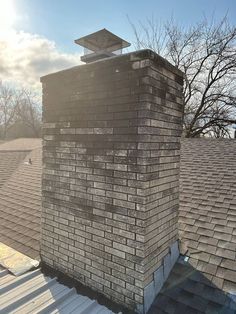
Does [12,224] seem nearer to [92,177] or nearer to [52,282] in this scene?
[52,282]

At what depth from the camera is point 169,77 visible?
2.65 m

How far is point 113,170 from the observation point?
8.29ft

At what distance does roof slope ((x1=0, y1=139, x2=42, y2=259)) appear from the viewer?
12.4 ft

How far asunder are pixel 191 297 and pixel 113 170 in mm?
1489

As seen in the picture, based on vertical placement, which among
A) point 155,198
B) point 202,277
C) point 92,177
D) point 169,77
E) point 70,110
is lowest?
point 202,277

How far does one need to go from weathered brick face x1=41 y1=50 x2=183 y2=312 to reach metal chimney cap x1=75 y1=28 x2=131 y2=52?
0.57 m

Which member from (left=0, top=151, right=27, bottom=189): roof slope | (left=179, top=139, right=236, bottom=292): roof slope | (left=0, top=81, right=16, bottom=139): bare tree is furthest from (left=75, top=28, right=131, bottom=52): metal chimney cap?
(left=0, top=81, right=16, bottom=139): bare tree

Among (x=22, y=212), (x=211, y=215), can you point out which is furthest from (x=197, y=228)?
(x=22, y=212)

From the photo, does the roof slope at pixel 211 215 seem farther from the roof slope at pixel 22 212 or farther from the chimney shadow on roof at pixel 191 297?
the roof slope at pixel 22 212

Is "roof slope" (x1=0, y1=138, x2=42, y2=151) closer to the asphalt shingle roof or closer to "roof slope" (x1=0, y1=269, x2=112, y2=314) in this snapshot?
the asphalt shingle roof

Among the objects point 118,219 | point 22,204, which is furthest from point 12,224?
point 118,219

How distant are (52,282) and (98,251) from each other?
772 millimetres

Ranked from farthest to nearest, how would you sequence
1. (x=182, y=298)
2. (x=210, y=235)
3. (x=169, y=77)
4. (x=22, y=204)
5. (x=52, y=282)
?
(x=22, y=204)
(x=210, y=235)
(x=52, y=282)
(x=169, y=77)
(x=182, y=298)

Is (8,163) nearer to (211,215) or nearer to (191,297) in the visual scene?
(211,215)
